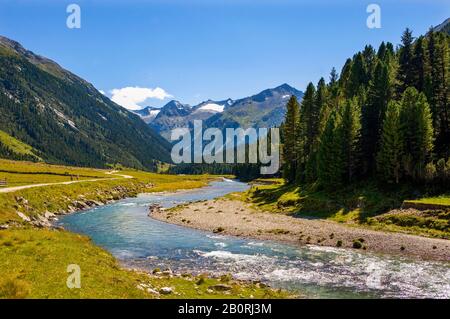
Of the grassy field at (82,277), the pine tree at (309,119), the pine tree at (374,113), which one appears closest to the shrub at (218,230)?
the grassy field at (82,277)

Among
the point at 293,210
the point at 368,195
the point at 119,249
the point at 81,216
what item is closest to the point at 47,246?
the point at 119,249

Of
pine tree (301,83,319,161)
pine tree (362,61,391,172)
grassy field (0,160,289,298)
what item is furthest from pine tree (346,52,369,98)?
grassy field (0,160,289,298)

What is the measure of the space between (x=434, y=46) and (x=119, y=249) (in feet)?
268

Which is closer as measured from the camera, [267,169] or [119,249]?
[119,249]

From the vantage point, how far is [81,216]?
71250 millimetres

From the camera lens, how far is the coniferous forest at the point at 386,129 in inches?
2564

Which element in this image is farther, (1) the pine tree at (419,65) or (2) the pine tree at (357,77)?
(2) the pine tree at (357,77)

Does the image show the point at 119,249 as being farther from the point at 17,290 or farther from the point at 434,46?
the point at 434,46

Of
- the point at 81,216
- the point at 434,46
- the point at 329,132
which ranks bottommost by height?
the point at 81,216

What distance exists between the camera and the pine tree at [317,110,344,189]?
74750 mm

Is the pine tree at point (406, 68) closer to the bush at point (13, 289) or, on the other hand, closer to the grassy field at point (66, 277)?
the grassy field at point (66, 277)

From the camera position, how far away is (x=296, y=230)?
54094 mm

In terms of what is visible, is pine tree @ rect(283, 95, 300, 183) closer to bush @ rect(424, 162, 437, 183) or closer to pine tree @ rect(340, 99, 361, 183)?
pine tree @ rect(340, 99, 361, 183)

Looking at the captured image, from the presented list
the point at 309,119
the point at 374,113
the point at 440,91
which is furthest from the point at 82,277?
the point at 309,119
